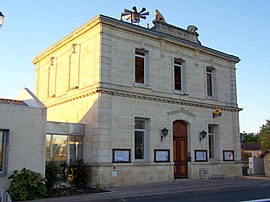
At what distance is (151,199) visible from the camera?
514 inches

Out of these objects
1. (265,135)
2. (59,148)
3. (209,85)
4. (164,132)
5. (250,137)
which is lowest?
(59,148)

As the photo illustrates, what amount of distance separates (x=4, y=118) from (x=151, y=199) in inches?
242

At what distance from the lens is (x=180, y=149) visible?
19.6m

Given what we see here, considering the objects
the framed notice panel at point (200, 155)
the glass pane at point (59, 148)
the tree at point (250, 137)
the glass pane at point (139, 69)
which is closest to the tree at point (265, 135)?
the framed notice panel at point (200, 155)

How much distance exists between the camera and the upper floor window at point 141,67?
60.6 feet

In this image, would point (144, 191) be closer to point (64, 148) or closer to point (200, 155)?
point (64, 148)

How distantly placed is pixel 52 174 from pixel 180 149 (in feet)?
25.1

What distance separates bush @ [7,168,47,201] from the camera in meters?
12.3

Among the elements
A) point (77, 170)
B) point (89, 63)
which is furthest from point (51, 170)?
point (89, 63)

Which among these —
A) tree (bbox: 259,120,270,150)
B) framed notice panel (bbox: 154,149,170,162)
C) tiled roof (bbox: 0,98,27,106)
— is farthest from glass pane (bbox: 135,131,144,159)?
tree (bbox: 259,120,270,150)

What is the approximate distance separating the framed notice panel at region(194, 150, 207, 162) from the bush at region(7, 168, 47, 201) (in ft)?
32.5

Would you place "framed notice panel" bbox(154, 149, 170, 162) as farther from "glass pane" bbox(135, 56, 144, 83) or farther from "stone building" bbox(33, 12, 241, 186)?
"glass pane" bbox(135, 56, 144, 83)

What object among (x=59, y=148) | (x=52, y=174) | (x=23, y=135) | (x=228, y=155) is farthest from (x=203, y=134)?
(x=23, y=135)

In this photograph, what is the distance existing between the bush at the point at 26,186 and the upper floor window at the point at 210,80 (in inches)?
502
